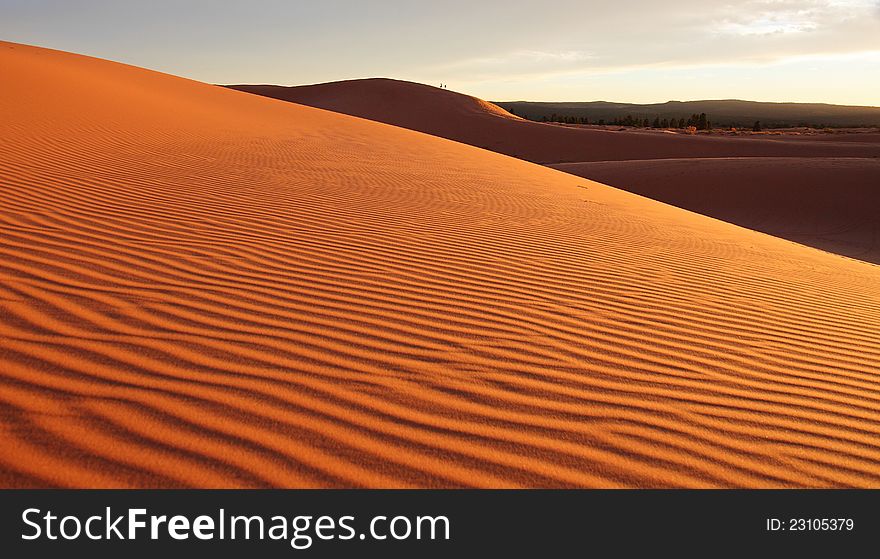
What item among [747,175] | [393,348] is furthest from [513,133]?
[393,348]

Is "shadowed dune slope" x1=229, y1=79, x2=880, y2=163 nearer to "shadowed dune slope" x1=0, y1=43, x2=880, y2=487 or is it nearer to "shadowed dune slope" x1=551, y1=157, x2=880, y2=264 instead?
"shadowed dune slope" x1=551, y1=157, x2=880, y2=264

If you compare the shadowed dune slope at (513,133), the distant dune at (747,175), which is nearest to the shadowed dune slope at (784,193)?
the distant dune at (747,175)

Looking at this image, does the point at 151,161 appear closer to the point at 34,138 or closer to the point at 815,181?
the point at 34,138

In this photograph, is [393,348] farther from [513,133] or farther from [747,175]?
[513,133]

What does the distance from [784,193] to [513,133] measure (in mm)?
28121

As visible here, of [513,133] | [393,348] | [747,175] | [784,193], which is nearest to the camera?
[393,348]

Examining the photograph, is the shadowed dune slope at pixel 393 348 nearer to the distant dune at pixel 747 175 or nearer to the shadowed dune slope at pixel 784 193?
the shadowed dune slope at pixel 784 193

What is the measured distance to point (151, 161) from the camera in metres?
8.84

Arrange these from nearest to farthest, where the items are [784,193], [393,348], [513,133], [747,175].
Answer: [393,348] → [784,193] → [747,175] → [513,133]

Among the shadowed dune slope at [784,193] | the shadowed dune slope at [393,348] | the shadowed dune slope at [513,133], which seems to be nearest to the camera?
the shadowed dune slope at [393,348]

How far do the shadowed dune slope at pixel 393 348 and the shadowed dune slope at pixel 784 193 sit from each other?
11.2m

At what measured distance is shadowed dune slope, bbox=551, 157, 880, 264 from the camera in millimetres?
17438

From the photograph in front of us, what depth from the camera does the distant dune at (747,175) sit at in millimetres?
18109

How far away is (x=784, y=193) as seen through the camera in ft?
66.8
